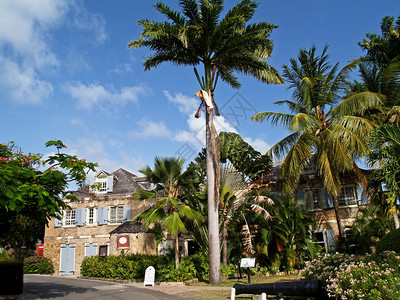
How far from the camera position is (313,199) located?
23375 millimetres

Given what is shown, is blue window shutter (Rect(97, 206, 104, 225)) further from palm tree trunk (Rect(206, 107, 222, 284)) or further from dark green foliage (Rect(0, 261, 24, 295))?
palm tree trunk (Rect(206, 107, 222, 284))

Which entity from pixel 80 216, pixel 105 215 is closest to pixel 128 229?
pixel 105 215

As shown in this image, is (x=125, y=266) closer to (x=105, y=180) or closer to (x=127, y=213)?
(x=127, y=213)

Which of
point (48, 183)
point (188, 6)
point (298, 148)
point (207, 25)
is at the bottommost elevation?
point (48, 183)

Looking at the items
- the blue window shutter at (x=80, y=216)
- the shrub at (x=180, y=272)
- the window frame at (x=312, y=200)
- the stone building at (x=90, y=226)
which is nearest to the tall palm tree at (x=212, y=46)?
the shrub at (x=180, y=272)

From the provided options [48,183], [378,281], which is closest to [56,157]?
[48,183]

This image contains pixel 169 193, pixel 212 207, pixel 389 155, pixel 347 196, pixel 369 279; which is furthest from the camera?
pixel 347 196

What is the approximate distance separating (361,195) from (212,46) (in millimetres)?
14012

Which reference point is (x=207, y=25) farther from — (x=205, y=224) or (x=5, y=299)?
(x=5, y=299)

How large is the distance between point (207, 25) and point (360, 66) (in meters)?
11.4

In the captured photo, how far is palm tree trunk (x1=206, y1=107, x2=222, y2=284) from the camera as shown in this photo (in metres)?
14.5

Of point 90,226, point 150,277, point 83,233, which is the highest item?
point 90,226

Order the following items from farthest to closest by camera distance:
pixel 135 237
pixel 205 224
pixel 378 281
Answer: pixel 135 237 → pixel 205 224 → pixel 378 281

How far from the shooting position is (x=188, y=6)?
15.3 meters
